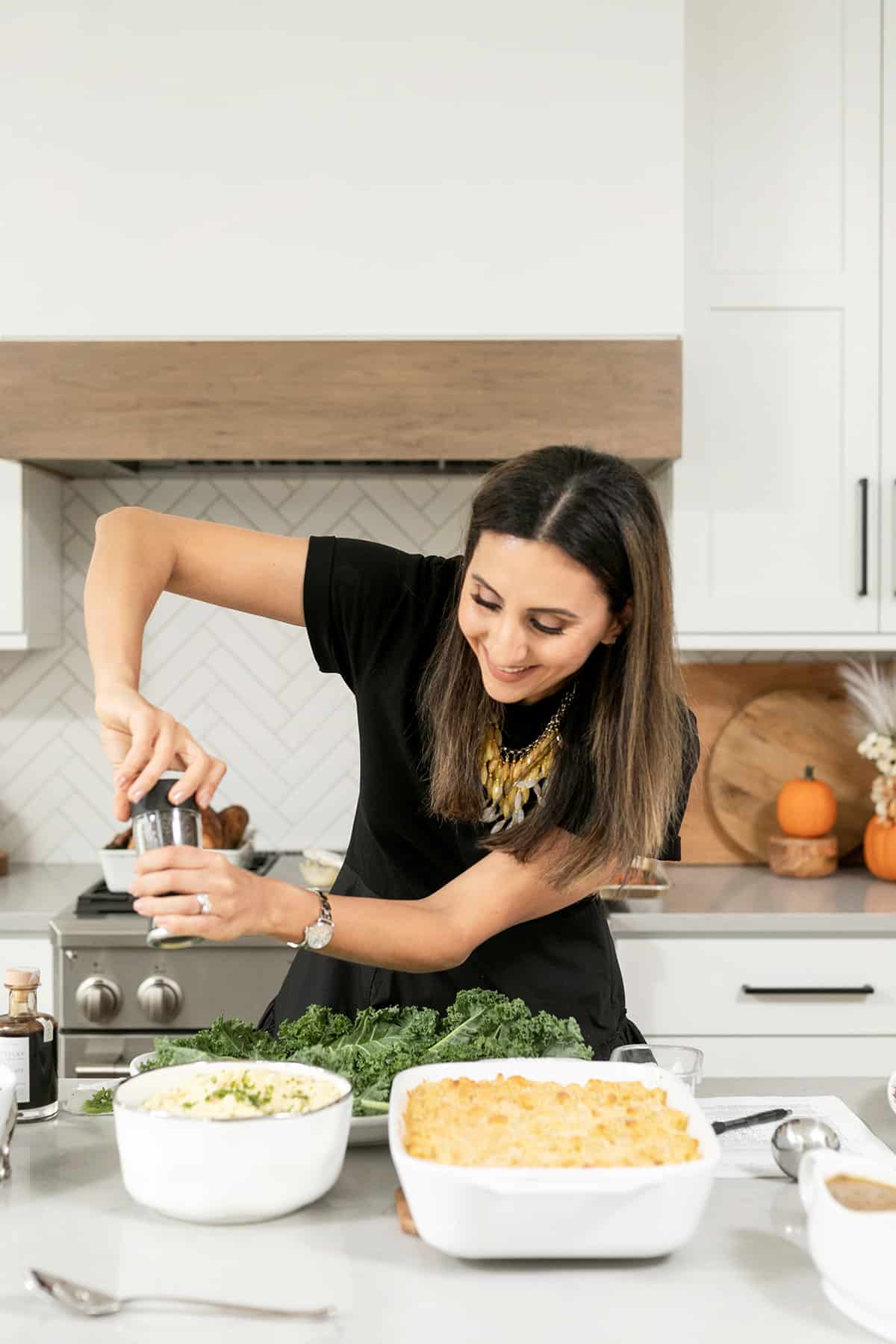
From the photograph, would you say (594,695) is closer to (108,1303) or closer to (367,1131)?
(367,1131)

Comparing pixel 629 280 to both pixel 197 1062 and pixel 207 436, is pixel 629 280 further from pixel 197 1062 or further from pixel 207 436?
pixel 197 1062

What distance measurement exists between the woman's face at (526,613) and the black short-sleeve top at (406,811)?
17cm

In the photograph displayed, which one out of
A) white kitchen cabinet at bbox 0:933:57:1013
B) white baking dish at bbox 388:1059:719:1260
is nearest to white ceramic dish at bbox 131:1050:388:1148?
white baking dish at bbox 388:1059:719:1260

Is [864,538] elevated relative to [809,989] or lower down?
elevated

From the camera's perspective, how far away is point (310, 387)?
2.43m

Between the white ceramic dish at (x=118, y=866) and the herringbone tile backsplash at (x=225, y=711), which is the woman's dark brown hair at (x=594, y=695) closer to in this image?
the white ceramic dish at (x=118, y=866)

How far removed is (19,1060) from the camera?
1.21 m

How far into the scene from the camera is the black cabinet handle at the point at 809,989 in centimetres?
241

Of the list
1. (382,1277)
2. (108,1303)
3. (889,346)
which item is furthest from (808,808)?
(108,1303)

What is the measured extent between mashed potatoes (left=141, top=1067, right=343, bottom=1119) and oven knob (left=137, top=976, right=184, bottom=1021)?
135 cm

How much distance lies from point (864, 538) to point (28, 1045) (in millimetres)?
1999

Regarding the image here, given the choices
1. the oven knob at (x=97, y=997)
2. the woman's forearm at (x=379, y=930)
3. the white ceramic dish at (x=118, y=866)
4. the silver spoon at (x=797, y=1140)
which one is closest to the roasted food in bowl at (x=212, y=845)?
Result: the white ceramic dish at (x=118, y=866)

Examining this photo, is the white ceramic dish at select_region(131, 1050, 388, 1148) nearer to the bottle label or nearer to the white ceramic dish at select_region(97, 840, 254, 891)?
the bottle label

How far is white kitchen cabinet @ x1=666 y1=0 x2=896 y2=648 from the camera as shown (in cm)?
262
